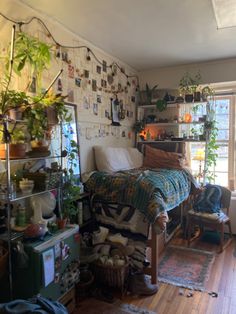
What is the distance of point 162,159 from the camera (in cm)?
362

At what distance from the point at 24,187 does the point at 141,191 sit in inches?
41.8

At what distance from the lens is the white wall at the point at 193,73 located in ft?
12.0

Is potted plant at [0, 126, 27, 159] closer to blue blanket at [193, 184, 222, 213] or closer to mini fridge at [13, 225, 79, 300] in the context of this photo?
mini fridge at [13, 225, 79, 300]

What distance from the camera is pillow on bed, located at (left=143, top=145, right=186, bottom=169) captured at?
349 cm

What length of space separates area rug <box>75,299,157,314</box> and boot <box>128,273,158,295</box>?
0.17m

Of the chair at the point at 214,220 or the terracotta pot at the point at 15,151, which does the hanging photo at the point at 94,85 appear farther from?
the chair at the point at 214,220

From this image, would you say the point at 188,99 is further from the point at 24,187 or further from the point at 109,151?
the point at 24,187

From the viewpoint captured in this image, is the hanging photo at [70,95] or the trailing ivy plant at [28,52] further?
the hanging photo at [70,95]

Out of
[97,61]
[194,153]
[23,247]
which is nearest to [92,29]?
[97,61]

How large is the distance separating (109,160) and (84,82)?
96cm

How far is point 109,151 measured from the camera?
10.6 feet

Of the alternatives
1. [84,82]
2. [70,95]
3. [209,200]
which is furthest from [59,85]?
[209,200]

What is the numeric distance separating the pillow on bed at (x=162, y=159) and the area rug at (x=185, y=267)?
1077mm

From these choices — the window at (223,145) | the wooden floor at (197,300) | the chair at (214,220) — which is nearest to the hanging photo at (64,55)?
the window at (223,145)
